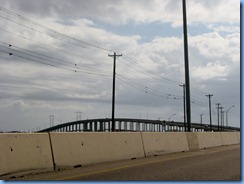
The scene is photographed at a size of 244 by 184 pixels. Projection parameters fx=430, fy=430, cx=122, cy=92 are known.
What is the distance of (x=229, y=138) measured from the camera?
1222 inches

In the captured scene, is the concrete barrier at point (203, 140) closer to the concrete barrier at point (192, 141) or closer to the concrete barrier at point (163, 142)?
the concrete barrier at point (192, 141)

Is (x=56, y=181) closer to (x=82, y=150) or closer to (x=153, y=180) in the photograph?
(x=153, y=180)

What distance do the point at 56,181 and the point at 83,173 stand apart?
1.59 m

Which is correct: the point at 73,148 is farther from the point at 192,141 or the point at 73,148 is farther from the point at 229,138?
the point at 229,138

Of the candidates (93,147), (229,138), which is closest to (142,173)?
(93,147)

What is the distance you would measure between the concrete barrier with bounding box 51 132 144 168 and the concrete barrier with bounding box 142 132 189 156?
2.18 feet

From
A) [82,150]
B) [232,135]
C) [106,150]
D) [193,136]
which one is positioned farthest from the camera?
[232,135]

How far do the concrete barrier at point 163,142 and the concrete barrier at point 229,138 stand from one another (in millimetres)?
7781

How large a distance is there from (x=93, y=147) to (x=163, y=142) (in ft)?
20.1

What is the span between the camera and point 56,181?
10.2 metres

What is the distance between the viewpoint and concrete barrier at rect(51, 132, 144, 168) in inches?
510

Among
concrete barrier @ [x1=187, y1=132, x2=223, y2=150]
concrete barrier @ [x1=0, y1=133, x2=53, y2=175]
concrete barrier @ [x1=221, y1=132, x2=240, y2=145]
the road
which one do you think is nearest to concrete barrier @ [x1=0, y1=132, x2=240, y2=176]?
concrete barrier @ [x1=0, y1=133, x2=53, y2=175]

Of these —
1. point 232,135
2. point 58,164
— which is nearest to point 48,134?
point 58,164

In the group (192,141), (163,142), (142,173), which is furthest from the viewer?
(192,141)
